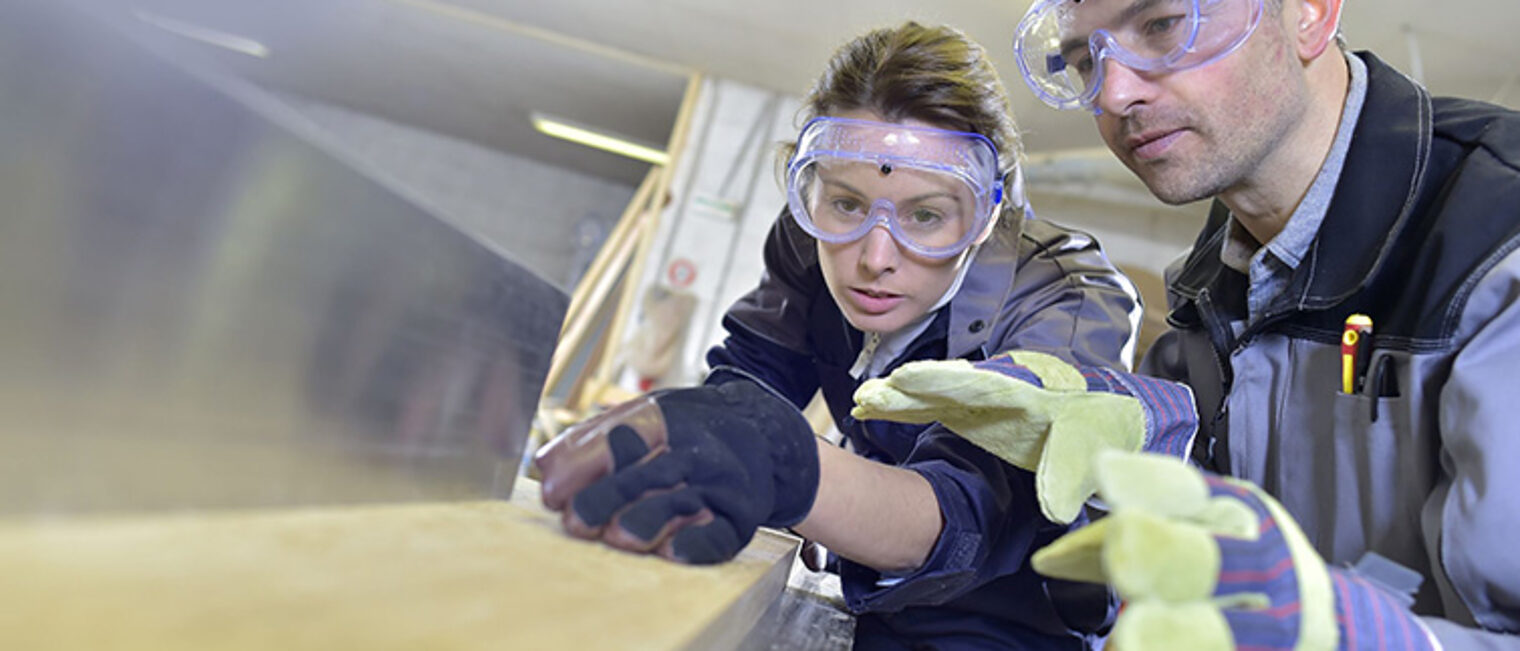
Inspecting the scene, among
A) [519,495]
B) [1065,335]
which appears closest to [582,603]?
[519,495]

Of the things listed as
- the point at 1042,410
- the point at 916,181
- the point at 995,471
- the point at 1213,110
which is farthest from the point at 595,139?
the point at 1042,410

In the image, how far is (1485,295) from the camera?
3.22 feet

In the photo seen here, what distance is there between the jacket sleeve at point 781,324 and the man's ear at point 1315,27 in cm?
85

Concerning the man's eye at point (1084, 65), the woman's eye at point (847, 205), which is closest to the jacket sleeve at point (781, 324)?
the woman's eye at point (847, 205)

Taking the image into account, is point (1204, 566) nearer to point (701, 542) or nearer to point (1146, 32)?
point (701, 542)

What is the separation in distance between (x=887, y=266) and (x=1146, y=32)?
0.51 meters

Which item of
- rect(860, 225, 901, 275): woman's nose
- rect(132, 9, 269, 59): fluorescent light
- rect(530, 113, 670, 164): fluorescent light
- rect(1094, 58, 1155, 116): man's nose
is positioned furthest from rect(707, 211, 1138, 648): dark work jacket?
rect(132, 9, 269, 59): fluorescent light

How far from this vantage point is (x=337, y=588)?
541mm

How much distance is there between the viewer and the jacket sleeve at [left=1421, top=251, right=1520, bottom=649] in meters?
0.86

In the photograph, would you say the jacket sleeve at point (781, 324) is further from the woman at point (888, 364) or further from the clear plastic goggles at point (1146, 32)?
the clear plastic goggles at point (1146, 32)

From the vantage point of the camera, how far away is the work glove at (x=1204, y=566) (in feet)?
1.64

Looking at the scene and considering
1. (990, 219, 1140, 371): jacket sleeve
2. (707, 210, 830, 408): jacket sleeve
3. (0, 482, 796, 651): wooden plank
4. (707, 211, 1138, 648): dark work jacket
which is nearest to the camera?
(0, 482, 796, 651): wooden plank

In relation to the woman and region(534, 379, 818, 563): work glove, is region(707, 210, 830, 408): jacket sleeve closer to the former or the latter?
the woman

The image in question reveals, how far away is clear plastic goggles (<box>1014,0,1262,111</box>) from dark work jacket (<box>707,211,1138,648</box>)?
28 centimetres
